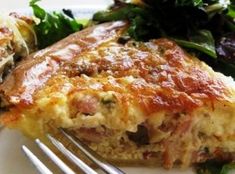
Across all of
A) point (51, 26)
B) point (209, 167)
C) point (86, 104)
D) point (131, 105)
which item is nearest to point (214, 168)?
point (209, 167)

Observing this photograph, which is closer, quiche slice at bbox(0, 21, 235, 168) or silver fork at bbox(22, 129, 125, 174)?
silver fork at bbox(22, 129, 125, 174)

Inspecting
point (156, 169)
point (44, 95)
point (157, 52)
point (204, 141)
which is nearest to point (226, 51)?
point (157, 52)

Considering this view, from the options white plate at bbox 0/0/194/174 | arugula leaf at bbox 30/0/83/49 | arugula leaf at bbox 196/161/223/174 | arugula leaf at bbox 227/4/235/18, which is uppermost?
arugula leaf at bbox 30/0/83/49

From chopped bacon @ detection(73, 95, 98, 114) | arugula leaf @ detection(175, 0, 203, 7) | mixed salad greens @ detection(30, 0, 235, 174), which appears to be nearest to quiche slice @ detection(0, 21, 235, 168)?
chopped bacon @ detection(73, 95, 98, 114)

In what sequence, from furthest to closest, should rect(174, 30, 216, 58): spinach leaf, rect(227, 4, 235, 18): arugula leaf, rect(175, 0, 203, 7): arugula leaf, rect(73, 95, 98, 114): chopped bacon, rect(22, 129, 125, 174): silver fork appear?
rect(227, 4, 235, 18): arugula leaf
rect(175, 0, 203, 7): arugula leaf
rect(174, 30, 216, 58): spinach leaf
rect(73, 95, 98, 114): chopped bacon
rect(22, 129, 125, 174): silver fork

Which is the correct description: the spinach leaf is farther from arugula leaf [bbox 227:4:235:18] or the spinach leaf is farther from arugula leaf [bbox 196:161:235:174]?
arugula leaf [bbox 196:161:235:174]

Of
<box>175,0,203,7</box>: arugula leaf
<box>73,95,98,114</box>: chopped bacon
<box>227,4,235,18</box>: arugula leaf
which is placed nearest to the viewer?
<box>73,95,98,114</box>: chopped bacon

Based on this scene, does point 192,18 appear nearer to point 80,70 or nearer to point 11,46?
point 80,70

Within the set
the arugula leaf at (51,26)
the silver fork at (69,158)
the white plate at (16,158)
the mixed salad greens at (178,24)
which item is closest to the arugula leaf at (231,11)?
the mixed salad greens at (178,24)
